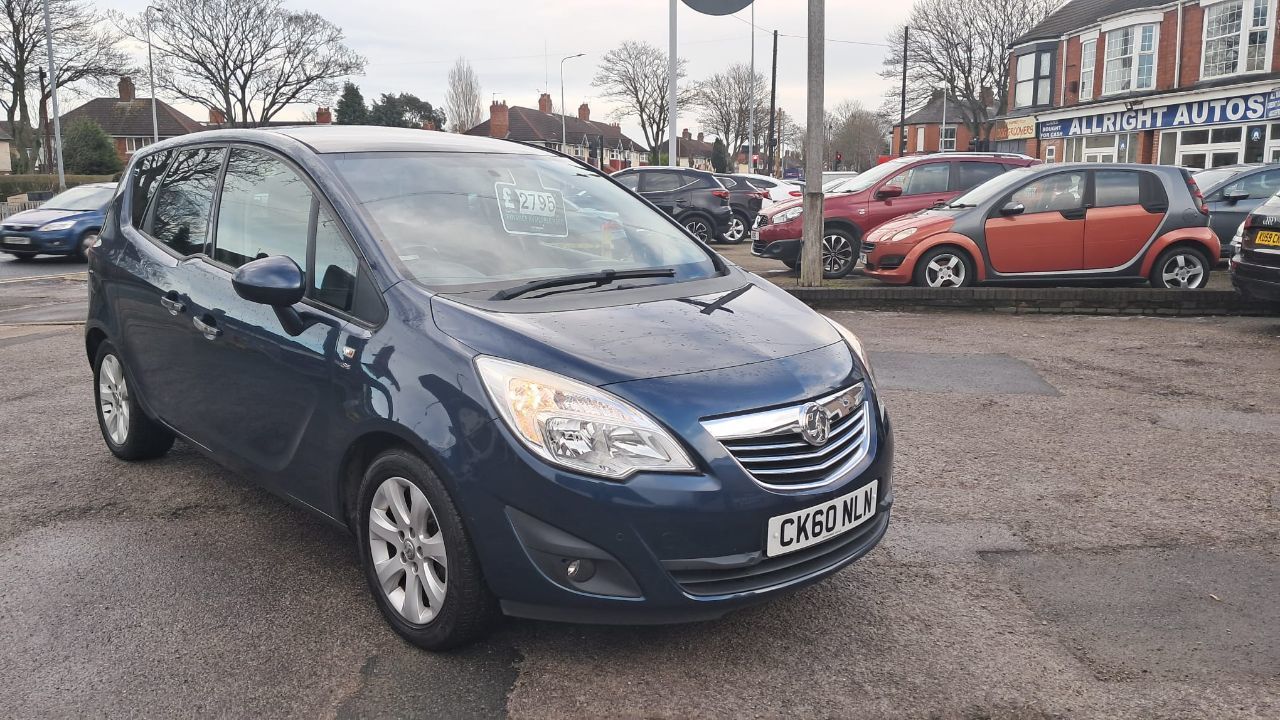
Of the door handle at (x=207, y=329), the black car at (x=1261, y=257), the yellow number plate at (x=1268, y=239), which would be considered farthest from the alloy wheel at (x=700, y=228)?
the door handle at (x=207, y=329)

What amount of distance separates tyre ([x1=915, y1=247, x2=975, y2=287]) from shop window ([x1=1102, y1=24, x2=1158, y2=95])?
28.7 m

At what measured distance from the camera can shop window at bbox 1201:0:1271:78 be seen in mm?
29344

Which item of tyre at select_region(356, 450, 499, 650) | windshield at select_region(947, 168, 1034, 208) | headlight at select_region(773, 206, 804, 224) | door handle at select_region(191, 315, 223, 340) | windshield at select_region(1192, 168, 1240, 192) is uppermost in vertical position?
windshield at select_region(1192, 168, 1240, 192)

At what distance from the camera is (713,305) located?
3.50 m

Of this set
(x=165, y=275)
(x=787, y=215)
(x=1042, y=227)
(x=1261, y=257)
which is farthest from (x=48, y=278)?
(x=1261, y=257)

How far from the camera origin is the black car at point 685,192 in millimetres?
20062

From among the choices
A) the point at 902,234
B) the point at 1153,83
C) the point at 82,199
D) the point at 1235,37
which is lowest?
the point at 902,234

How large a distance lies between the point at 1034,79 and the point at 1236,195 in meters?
32.9

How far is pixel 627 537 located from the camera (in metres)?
2.69

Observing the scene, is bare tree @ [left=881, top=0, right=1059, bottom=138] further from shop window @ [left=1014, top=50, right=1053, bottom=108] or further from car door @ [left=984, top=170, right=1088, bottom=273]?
car door @ [left=984, top=170, right=1088, bottom=273]

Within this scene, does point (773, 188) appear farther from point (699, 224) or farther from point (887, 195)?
point (887, 195)

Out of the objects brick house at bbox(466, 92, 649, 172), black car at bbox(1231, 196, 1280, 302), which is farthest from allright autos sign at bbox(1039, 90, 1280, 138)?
brick house at bbox(466, 92, 649, 172)

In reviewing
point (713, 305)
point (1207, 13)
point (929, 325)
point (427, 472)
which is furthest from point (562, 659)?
point (1207, 13)

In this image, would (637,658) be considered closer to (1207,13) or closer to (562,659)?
(562,659)
